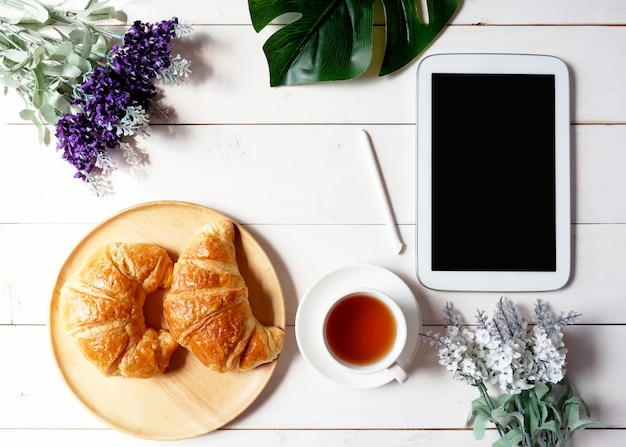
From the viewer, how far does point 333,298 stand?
99cm

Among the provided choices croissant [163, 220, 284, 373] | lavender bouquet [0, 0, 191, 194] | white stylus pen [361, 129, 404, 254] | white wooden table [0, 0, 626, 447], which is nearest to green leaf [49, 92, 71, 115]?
lavender bouquet [0, 0, 191, 194]

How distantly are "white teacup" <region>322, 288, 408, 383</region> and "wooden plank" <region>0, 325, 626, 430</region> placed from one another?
0.10 metres

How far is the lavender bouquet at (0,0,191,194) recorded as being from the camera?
0.93 metres

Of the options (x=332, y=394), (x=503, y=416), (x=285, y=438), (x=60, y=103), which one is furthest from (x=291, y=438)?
(x=60, y=103)

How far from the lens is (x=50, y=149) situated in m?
1.03

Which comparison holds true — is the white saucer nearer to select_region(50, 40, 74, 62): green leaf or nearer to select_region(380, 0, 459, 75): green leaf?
select_region(380, 0, 459, 75): green leaf

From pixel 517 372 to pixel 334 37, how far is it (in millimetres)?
677

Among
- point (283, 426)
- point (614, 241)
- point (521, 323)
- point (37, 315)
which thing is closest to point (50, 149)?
point (37, 315)

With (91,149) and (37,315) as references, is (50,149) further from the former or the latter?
(37,315)

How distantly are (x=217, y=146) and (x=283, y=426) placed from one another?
0.55 m

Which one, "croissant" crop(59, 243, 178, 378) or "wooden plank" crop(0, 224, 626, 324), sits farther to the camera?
"wooden plank" crop(0, 224, 626, 324)

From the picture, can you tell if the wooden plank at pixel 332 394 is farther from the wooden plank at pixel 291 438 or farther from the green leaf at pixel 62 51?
the green leaf at pixel 62 51

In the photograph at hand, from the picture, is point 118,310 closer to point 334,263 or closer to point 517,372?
point 334,263

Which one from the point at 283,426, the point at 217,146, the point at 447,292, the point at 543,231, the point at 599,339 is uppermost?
the point at 217,146
